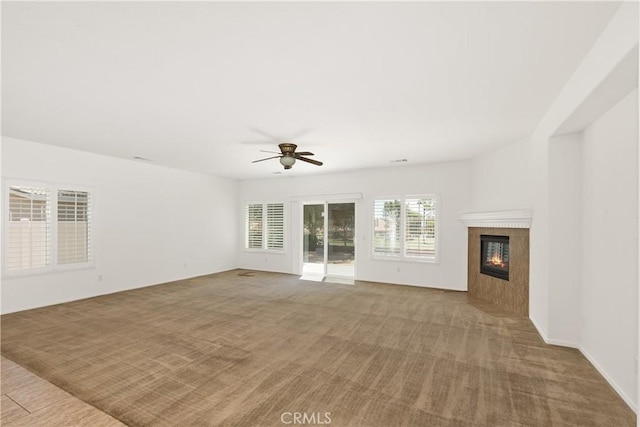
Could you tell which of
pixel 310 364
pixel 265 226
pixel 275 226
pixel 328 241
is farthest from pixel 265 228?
pixel 310 364

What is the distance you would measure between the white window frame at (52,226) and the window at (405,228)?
5917 millimetres

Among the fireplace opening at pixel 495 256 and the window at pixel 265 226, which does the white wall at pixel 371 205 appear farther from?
the fireplace opening at pixel 495 256

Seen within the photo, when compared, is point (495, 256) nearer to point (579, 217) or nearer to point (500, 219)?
point (500, 219)

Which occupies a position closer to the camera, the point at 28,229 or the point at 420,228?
the point at 28,229

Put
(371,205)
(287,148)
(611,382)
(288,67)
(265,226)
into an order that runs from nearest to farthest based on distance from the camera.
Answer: (288,67) → (611,382) → (287,148) → (371,205) → (265,226)

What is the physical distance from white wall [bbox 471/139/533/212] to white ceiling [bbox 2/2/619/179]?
0.42 metres

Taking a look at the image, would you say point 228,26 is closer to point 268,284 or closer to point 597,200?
point 597,200

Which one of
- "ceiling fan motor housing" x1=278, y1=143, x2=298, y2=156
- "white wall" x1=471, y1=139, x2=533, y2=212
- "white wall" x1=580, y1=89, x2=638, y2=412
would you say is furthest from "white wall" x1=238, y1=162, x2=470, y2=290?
"ceiling fan motor housing" x1=278, y1=143, x2=298, y2=156

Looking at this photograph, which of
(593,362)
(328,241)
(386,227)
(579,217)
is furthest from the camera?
(328,241)

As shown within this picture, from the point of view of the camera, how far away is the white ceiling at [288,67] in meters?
1.83

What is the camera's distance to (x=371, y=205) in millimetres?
7156

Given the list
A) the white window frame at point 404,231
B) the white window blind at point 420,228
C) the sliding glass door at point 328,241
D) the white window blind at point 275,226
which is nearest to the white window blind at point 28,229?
the white window blind at point 275,226

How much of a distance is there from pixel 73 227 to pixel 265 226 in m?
4.41

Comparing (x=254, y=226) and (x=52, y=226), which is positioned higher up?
(x=52, y=226)
